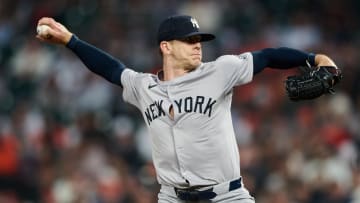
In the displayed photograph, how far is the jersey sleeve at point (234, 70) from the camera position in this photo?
4941 millimetres

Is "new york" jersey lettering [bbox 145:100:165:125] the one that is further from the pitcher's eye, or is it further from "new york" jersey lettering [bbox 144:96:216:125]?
the pitcher's eye

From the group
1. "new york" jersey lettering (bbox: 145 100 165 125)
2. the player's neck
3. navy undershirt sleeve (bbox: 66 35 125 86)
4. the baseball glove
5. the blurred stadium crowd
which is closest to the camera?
the baseball glove

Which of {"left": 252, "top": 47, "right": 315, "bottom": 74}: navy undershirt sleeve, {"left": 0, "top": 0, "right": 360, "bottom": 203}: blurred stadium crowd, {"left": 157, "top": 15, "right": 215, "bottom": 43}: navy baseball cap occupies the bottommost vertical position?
{"left": 0, "top": 0, "right": 360, "bottom": 203}: blurred stadium crowd

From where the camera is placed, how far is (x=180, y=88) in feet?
16.5

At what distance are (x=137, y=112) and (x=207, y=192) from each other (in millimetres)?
5316

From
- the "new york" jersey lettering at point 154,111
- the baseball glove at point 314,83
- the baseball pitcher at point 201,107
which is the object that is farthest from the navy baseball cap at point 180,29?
the baseball glove at point 314,83

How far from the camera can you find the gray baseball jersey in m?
4.89

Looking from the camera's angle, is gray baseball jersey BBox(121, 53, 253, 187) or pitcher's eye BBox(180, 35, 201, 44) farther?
pitcher's eye BBox(180, 35, 201, 44)

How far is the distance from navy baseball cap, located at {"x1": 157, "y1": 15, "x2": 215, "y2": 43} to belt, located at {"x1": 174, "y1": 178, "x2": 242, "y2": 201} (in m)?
0.82

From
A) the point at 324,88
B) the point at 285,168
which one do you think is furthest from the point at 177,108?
the point at 285,168

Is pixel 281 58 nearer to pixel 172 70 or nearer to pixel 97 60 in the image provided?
pixel 172 70

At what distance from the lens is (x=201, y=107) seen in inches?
194

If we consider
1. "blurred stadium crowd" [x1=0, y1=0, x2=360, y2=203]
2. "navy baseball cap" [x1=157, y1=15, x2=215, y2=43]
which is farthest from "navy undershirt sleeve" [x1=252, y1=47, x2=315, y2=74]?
"blurred stadium crowd" [x1=0, y1=0, x2=360, y2=203]

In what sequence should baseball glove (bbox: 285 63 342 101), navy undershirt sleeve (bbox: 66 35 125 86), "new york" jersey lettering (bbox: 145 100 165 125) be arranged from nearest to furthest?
baseball glove (bbox: 285 63 342 101) < "new york" jersey lettering (bbox: 145 100 165 125) < navy undershirt sleeve (bbox: 66 35 125 86)
